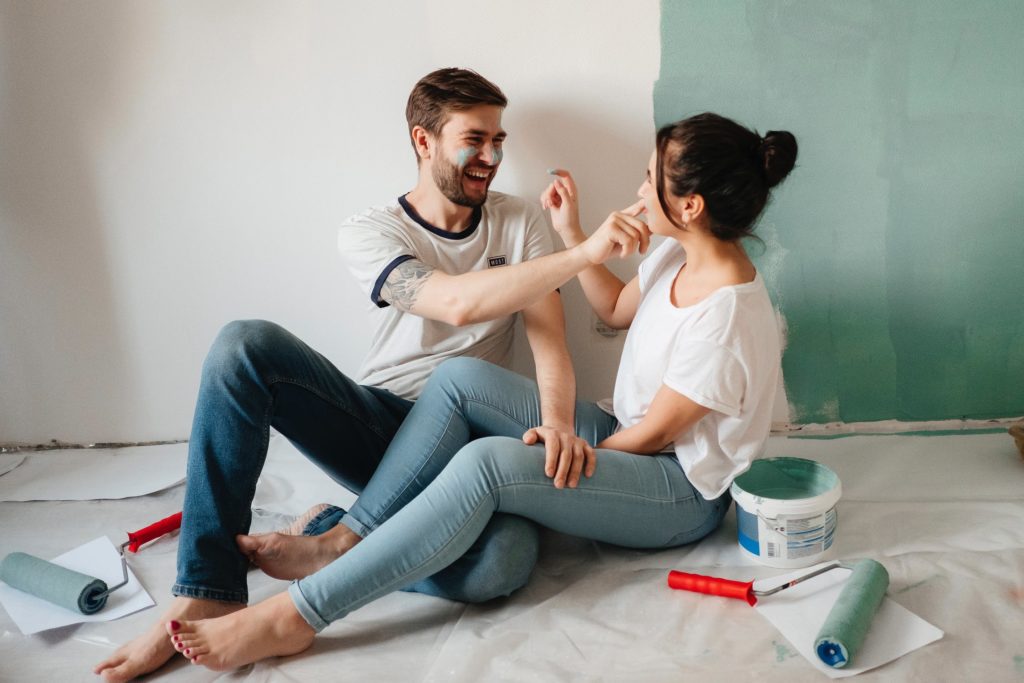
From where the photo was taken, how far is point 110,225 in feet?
7.07

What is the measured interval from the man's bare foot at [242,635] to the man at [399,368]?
0.07 m

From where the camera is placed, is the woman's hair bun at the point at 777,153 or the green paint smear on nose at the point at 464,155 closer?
the woman's hair bun at the point at 777,153

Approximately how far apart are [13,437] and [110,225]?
0.69 m

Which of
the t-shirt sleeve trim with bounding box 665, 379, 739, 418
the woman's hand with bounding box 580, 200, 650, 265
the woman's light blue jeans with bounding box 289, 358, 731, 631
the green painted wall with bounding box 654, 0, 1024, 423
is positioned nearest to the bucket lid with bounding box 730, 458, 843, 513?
the woman's light blue jeans with bounding box 289, 358, 731, 631

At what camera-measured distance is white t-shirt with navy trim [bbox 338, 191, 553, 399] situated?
5.86ft

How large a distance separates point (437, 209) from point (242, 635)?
92 cm

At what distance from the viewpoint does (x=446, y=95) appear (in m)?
1.74

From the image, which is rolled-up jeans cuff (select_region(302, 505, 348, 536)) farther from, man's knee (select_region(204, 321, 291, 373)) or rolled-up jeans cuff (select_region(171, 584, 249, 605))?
man's knee (select_region(204, 321, 291, 373))

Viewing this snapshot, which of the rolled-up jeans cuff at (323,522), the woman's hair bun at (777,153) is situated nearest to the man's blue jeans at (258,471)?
the rolled-up jeans cuff at (323,522)

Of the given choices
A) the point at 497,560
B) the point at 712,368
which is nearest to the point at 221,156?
the point at 497,560

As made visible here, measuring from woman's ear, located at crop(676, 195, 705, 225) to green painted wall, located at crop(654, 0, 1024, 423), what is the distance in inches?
20.7

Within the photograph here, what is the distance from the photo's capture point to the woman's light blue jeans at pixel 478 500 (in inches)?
54.7

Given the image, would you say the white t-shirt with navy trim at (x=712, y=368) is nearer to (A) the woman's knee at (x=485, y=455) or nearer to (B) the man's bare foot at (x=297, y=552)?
(A) the woman's knee at (x=485, y=455)

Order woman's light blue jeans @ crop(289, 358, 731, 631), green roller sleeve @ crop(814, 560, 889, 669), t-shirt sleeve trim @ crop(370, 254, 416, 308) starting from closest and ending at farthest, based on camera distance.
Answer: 1. green roller sleeve @ crop(814, 560, 889, 669)
2. woman's light blue jeans @ crop(289, 358, 731, 631)
3. t-shirt sleeve trim @ crop(370, 254, 416, 308)
